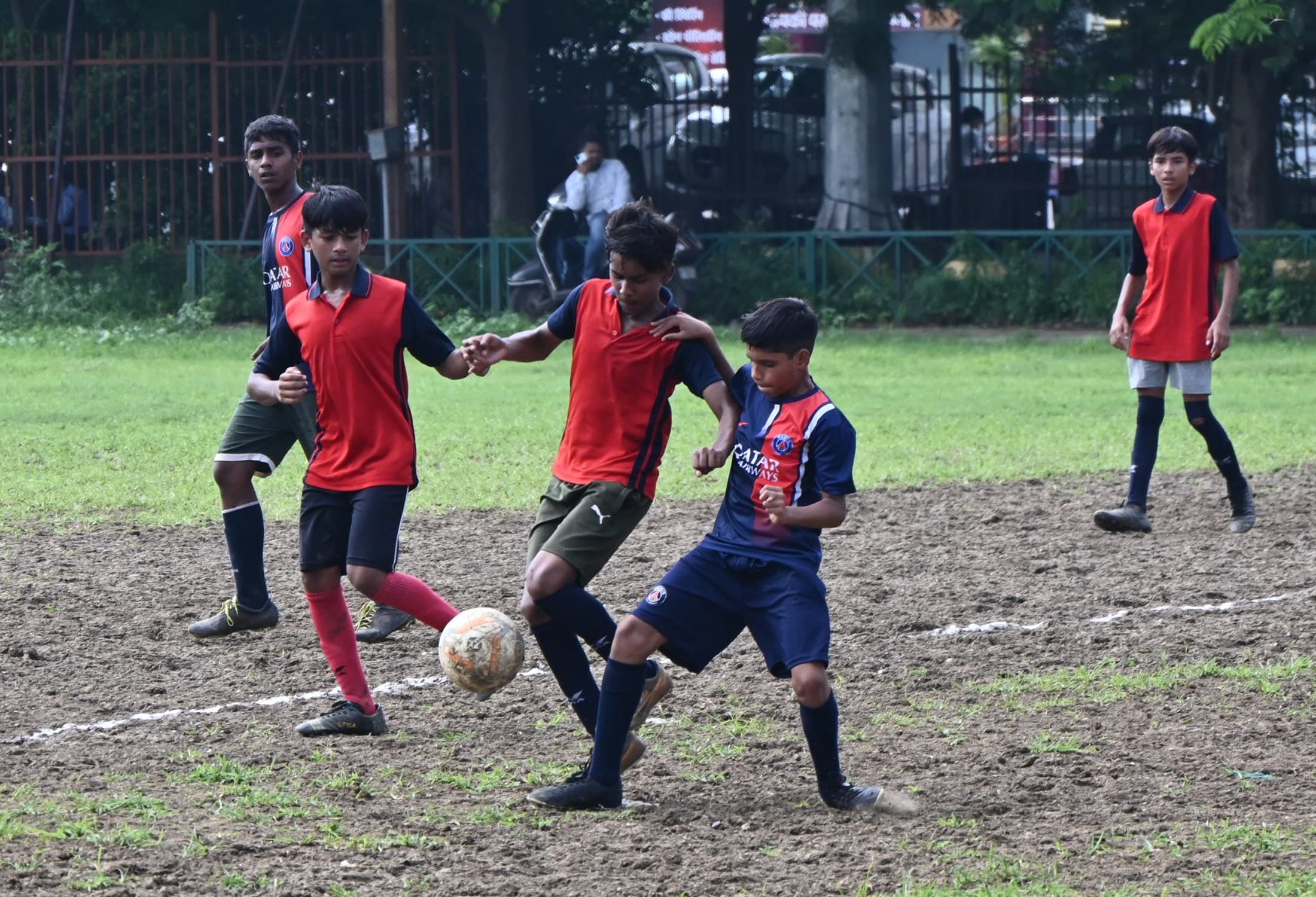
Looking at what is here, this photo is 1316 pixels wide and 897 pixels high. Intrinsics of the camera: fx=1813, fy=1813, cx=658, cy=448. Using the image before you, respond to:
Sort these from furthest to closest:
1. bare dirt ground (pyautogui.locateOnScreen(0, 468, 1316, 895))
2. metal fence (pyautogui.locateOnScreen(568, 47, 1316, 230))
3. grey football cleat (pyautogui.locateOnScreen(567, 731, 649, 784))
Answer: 1. metal fence (pyautogui.locateOnScreen(568, 47, 1316, 230))
2. grey football cleat (pyautogui.locateOnScreen(567, 731, 649, 784))
3. bare dirt ground (pyautogui.locateOnScreen(0, 468, 1316, 895))

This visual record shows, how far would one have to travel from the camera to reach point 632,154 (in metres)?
23.6

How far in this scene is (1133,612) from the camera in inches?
283

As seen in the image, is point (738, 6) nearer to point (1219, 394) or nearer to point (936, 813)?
point (1219, 394)

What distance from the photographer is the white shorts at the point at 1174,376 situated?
896 cm

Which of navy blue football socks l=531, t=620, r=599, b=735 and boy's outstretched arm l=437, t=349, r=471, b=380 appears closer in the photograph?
navy blue football socks l=531, t=620, r=599, b=735

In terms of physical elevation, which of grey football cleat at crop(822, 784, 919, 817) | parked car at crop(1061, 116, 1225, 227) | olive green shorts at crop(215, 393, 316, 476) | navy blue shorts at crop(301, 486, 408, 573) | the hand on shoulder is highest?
parked car at crop(1061, 116, 1225, 227)

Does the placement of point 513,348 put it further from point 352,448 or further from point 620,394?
point 352,448

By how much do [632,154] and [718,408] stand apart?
62.4 feet

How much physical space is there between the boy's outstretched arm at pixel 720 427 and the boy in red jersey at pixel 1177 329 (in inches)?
174

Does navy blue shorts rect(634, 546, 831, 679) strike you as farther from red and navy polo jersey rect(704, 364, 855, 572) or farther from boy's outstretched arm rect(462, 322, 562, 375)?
boy's outstretched arm rect(462, 322, 562, 375)

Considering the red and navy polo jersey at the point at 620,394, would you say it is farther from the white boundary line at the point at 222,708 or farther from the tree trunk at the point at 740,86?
the tree trunk at the point at 740,86

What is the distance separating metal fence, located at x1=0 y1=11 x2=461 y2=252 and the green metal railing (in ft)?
4.53

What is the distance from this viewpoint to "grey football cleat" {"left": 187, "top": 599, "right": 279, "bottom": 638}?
266 inches

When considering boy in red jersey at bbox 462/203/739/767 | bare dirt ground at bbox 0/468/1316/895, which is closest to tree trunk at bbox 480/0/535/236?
bare dirt ground at bbox 0/468/1316/895
